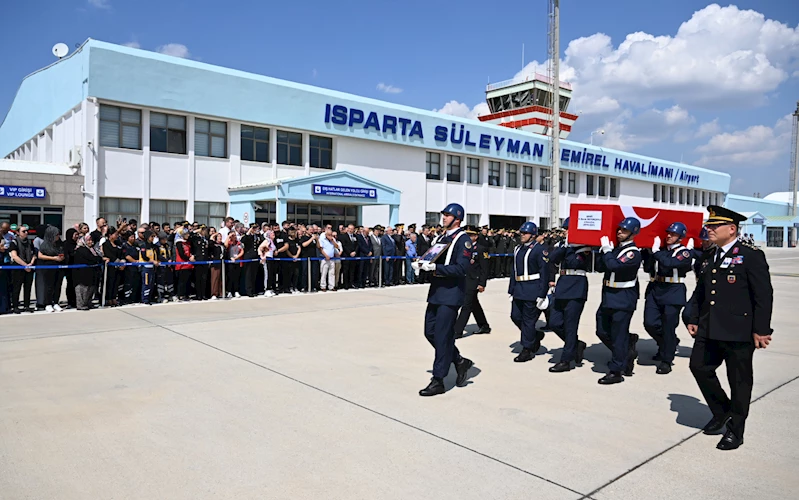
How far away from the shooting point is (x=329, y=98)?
81.9ft

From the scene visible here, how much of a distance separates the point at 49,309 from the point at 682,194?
52862mm

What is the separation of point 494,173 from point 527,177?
347 cm


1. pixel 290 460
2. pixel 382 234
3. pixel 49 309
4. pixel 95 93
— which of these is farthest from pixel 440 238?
pixel 95 93

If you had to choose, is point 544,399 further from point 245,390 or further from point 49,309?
point 49,309

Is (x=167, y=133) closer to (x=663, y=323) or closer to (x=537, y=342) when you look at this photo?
(x=537, y=342)

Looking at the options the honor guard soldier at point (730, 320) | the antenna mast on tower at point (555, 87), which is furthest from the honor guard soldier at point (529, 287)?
the antenna mast on tower at point (555, 87)

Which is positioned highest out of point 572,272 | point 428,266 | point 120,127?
point 120,127

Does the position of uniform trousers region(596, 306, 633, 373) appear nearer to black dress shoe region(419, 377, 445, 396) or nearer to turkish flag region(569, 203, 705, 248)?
turkish flag region(569, 203, 705, 248)

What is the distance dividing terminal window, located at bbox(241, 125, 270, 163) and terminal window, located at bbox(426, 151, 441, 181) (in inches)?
384

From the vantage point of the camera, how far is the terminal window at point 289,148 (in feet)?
79.0

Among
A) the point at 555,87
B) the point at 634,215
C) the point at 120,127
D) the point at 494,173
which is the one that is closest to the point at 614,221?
the point at 634,215

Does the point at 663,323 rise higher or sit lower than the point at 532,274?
lower

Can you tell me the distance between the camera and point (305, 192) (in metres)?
21.1

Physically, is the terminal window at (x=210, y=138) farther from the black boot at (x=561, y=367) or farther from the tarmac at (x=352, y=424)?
the black boot at (x=561, y=367)
